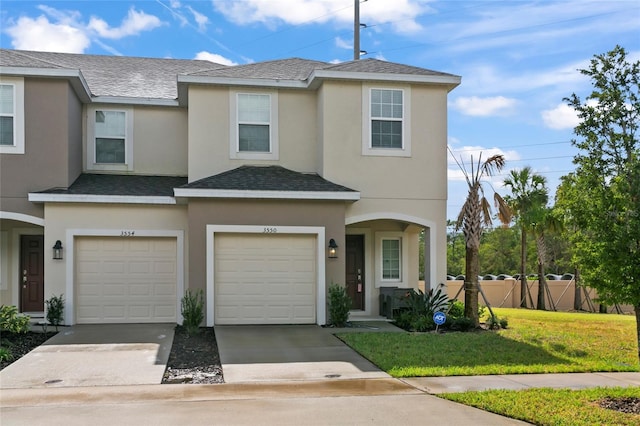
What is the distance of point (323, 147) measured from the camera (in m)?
16.5

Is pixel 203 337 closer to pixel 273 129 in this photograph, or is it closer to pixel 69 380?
pixel 69 380

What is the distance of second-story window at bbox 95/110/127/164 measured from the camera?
17.8 m

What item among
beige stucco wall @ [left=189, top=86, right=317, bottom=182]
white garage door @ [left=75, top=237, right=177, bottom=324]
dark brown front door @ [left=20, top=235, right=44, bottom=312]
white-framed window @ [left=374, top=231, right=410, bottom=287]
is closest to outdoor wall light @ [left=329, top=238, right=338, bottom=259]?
beige stucco wall @ [left=189, top=86, right=317, bottom=182]

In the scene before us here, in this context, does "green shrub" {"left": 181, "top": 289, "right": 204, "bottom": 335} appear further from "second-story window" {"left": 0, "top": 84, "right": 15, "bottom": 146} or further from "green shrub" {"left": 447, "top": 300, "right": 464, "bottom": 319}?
"green shrub" {"left": 447, "top": 300, "right": 464, "bottom": 319}

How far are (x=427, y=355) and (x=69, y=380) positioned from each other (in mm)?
5802

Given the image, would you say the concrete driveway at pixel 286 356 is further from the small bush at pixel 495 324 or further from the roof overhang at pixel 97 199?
the small bush at pixel 495 324

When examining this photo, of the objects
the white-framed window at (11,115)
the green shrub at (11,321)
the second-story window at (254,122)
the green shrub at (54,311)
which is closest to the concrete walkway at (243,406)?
the green shrub at (11,321)

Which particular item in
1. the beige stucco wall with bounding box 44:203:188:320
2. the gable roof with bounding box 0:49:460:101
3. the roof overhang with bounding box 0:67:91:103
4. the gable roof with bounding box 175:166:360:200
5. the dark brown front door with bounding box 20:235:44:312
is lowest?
the dark brown front door with bounding box 20:235:44:312

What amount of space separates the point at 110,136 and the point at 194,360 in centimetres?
852

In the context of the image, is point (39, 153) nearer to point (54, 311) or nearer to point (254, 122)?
point (54, 311)

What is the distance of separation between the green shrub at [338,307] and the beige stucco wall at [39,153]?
6771mm

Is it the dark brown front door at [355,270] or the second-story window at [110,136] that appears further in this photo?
the dark brown front door at [355,270]

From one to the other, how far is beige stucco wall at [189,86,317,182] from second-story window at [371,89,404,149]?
5.36ft

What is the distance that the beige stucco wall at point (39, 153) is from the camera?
1573cm
